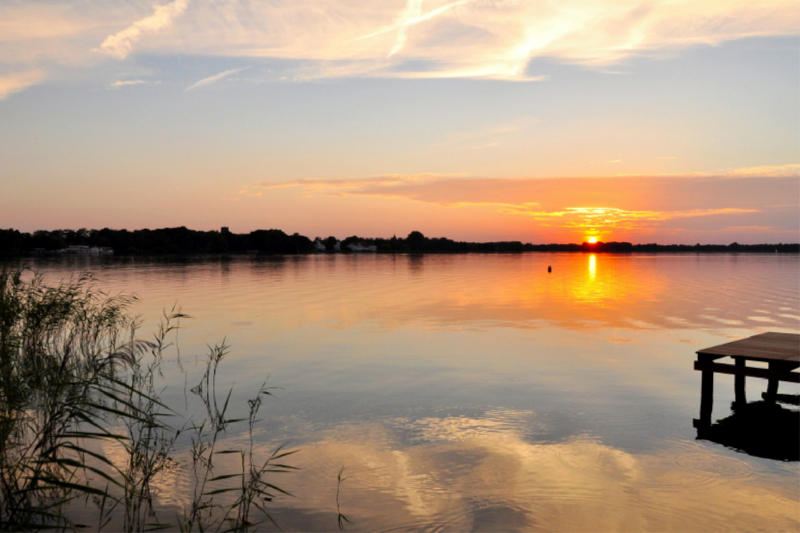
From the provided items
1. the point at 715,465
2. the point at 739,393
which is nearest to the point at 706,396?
the point at 739,393

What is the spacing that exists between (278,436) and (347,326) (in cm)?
1928

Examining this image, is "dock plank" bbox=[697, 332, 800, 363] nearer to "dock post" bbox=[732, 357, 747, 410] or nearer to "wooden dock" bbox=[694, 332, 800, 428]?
"wooden dock" bbox=[694, 332, 800, 428]

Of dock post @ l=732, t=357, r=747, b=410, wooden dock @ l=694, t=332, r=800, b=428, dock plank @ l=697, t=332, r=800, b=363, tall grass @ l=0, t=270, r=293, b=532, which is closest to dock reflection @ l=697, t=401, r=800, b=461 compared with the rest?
dock post @ l=732, t=357, r=747, b=410

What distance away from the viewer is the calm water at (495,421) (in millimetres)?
9570

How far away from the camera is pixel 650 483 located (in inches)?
417

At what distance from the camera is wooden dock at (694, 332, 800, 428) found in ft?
45.5

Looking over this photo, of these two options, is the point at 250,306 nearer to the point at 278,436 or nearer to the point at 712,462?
the point at 278,436

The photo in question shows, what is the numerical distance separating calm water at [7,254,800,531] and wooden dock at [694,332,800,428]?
34.1 inches

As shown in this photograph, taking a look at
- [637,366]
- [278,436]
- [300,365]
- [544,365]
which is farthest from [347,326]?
[278,436]

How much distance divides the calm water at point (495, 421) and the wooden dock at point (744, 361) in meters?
0.87

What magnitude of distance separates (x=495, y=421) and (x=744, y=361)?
717cm

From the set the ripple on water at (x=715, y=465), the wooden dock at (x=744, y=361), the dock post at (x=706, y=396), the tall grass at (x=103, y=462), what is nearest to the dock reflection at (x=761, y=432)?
the dock post at (x=706, y=396)

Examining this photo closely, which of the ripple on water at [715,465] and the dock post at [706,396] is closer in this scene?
the ripple on water at [715,465]

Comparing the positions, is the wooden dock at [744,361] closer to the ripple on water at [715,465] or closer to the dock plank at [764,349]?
the dock plank at [764,349]
